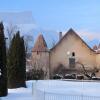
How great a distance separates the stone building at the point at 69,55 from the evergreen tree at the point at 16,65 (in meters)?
36.1

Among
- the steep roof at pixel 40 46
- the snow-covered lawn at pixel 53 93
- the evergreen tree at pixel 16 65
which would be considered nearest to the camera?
the snow-covered lawn at pixel 53 93

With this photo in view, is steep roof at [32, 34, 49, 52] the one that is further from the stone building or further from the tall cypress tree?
the tall cypress tree

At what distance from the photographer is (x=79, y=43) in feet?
229

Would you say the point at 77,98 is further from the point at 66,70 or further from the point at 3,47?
the point at 66,70

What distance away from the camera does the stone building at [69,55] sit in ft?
226

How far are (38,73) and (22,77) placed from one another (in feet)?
80.1

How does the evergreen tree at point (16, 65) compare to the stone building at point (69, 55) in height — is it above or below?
below

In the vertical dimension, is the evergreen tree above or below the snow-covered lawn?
above

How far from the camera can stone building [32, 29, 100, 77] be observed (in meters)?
68.8

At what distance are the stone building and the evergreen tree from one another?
118 feet

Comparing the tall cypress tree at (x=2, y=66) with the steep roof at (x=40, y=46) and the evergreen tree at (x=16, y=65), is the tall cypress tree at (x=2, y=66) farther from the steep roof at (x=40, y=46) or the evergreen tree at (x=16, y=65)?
the steep roof at (x=40, y=46)

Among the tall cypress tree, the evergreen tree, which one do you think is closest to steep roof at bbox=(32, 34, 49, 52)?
the evergreen tree

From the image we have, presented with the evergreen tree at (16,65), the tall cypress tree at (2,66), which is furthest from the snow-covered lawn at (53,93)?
the evergreen tree at (16,65)

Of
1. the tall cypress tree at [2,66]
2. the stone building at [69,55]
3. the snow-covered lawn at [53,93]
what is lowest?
the snow-covered lawn at [53,93]
